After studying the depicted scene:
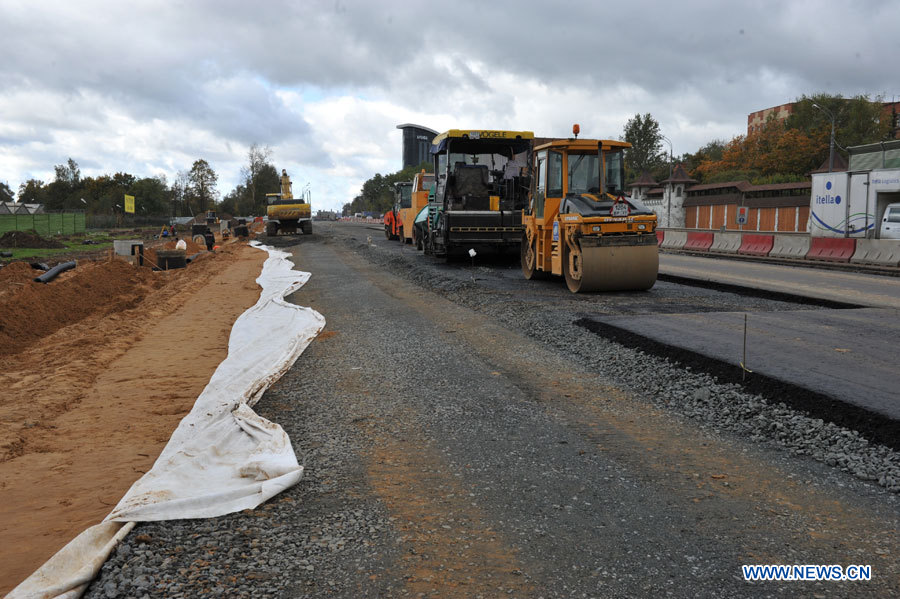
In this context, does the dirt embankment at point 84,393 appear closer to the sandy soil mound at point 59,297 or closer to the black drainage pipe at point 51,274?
the sandy soil mound at point 59,297

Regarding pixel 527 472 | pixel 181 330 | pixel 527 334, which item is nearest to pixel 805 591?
pixel 527 472

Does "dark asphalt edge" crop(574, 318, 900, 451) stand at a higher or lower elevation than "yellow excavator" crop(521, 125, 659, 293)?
lower

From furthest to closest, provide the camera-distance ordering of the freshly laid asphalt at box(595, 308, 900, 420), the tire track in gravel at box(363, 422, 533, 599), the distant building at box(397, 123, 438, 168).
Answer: the distant building at box(397, 123, 438, 168) → the freshly laid asphalt at box(595, 308, 900, 420) → the tire track in gravel at box(363, 422, 533, 599)

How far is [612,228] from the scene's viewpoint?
13.2m

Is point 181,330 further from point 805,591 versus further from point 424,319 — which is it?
point 805,591

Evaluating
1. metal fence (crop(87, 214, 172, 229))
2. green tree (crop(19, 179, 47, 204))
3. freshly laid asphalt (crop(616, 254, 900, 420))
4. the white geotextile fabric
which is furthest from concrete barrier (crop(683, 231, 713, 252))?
green tree (crop(19, 179, 47, 204))

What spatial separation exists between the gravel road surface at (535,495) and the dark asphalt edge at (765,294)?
6.17 metres

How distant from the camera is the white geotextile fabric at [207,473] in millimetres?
3477

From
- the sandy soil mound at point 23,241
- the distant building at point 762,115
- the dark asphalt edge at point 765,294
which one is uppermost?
the distant building at point 762,115

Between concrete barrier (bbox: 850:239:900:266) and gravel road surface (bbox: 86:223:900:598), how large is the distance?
54.0ft

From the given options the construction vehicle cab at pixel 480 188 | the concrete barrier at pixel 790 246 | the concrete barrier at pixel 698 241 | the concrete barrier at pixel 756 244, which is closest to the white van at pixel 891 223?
the concrete barrier at pixel 790 246

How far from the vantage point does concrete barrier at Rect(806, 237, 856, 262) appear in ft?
72.1

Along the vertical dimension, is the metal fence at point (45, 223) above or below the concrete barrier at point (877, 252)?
above

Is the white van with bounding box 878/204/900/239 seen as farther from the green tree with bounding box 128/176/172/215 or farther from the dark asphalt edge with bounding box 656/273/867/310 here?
the green tree with bounding box 128/176/172/215
